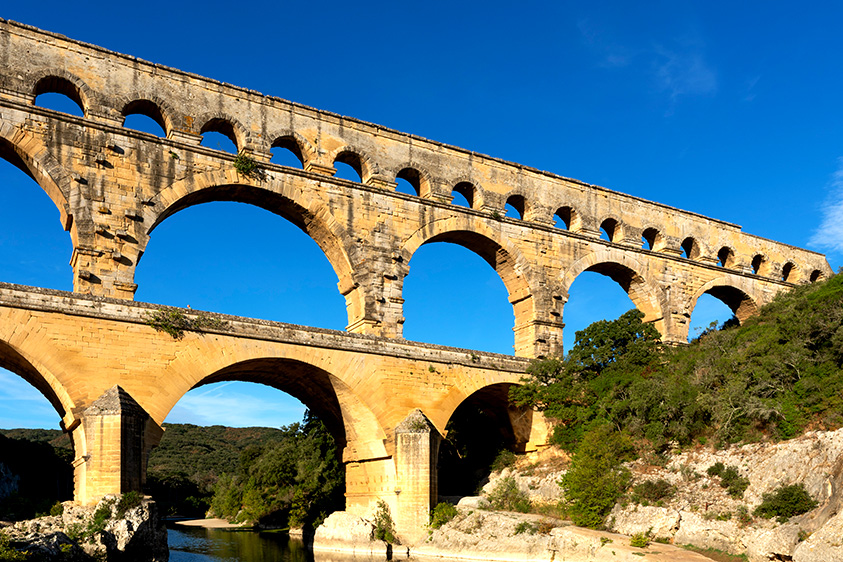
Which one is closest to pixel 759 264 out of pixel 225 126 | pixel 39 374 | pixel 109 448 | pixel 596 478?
pixel 596 478

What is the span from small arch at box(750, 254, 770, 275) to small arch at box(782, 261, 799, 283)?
1602 mm

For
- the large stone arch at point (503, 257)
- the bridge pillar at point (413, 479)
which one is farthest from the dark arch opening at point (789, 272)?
the bridge pillar at point (413, 479)

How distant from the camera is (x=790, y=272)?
3572cm

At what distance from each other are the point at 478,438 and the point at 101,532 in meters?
14.3

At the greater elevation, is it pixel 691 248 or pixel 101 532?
pixel 691 248

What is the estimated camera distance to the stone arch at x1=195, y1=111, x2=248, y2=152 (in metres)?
22.0

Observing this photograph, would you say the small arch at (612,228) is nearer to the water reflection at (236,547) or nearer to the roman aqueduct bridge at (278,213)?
the roman aqueduct bridge at (278,213)

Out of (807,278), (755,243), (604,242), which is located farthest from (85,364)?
(807,278)

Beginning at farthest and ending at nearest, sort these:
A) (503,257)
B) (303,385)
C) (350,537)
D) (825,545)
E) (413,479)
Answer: (503,257) < (303,385) < (350,537) < (413,479) < (825,545)

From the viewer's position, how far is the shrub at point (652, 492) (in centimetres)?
1855

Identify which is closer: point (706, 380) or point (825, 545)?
point (825, 545)

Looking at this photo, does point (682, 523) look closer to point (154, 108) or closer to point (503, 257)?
point (503, 257)

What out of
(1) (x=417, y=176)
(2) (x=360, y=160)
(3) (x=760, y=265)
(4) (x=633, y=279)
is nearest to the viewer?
(2) (x=360, y=160)

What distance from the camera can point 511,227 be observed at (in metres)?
A: 26.2
